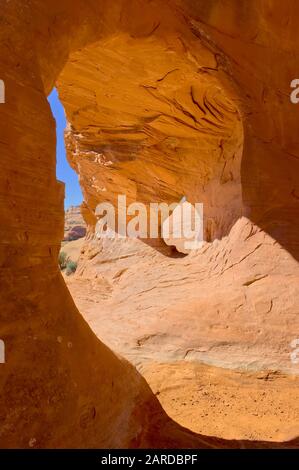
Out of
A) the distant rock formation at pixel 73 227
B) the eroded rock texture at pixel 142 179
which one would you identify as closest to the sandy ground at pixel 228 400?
the eroded rock texture at pixel 142 179

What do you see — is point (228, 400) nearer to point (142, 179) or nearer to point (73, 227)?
point (142, 179)

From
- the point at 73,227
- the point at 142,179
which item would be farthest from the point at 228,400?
the point at 73,227

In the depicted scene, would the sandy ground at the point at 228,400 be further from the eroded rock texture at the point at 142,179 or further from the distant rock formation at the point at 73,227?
the distant rock formation at the point at 73,227

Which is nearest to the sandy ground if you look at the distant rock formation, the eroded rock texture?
the eroded rock texture

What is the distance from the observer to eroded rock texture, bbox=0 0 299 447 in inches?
64.5

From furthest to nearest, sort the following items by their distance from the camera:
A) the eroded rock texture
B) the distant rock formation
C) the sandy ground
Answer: the distant rock formation < the sandy ground < the eroded rock texture

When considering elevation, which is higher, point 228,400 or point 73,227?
point 73,227

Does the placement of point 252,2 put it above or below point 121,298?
above

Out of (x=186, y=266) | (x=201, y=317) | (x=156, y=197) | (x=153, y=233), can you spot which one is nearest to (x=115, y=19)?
(x=201, y=317)

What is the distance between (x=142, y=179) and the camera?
28.8ft

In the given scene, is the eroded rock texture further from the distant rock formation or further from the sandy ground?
the distant rock formation
